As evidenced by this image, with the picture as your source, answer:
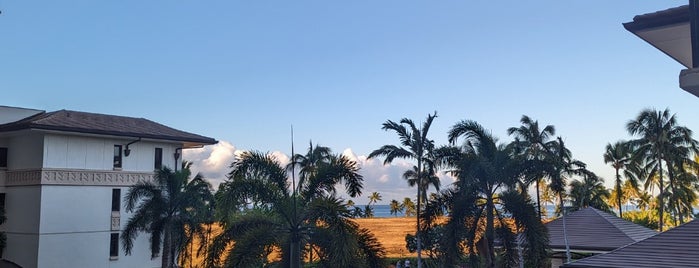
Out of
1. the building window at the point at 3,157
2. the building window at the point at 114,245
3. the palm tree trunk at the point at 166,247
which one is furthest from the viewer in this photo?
the building window at the point at 114,245

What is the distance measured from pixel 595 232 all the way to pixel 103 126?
24561 millimetres

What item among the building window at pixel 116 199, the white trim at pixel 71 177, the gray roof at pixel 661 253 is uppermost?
the white trim at pixel 71 177

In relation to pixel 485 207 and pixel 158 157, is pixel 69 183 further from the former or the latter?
pixel 485 207

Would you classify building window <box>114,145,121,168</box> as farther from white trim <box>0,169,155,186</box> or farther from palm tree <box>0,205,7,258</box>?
palm tree <box>0,205,7,258</box>

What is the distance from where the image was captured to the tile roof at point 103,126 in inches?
1075

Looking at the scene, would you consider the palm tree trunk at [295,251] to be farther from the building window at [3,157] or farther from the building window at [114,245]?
the building window at [3,157]

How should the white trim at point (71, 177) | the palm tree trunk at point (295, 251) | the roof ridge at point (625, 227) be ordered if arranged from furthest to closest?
the white trim at point (71, 177), the roof ridge at point (625, 227), the palm tree trunk at point (295, 251)

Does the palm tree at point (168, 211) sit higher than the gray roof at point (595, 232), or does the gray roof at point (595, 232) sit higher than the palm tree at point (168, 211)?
the palm tree at point (168, 211)

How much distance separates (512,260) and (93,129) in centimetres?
2040

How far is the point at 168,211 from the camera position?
2597cm

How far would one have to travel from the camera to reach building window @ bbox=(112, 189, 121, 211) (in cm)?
3045

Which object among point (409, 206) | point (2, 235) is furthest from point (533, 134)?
point (409, 206)

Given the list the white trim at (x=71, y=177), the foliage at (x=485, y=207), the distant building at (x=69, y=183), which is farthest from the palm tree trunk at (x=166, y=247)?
the foliage at (x=485, y=207)

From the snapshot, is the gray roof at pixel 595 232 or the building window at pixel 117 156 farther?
the building window at pixel 117 156
